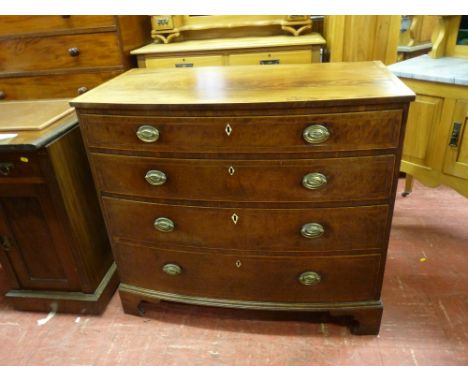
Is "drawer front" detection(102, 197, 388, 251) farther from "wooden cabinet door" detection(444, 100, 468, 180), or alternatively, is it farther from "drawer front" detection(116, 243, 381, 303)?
"wooden cabinet door" detection(444, 100, 468, 180)

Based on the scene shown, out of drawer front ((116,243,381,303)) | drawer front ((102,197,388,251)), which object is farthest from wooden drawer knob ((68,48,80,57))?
drawer front ((116,243,381,303))

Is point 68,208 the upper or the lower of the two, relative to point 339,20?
lower

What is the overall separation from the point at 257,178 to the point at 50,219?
85cm

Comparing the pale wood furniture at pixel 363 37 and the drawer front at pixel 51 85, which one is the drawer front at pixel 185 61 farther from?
the pale wood furniture at pixel 363 37

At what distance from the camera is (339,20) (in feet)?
5.98

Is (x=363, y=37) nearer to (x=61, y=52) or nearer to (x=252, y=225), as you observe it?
(x=252, y=225)

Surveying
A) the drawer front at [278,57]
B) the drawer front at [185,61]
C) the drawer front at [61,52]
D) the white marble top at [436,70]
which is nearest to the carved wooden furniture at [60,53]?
the drawer front at [61,52]

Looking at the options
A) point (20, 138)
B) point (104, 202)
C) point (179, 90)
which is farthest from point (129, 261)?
point (179, 90)

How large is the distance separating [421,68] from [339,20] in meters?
0.49

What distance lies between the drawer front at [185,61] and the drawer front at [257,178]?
1050 millimetres

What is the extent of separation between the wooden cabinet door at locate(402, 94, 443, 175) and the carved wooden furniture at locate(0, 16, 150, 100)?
4.94 feet

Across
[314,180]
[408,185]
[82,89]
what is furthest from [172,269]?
[408,185]
